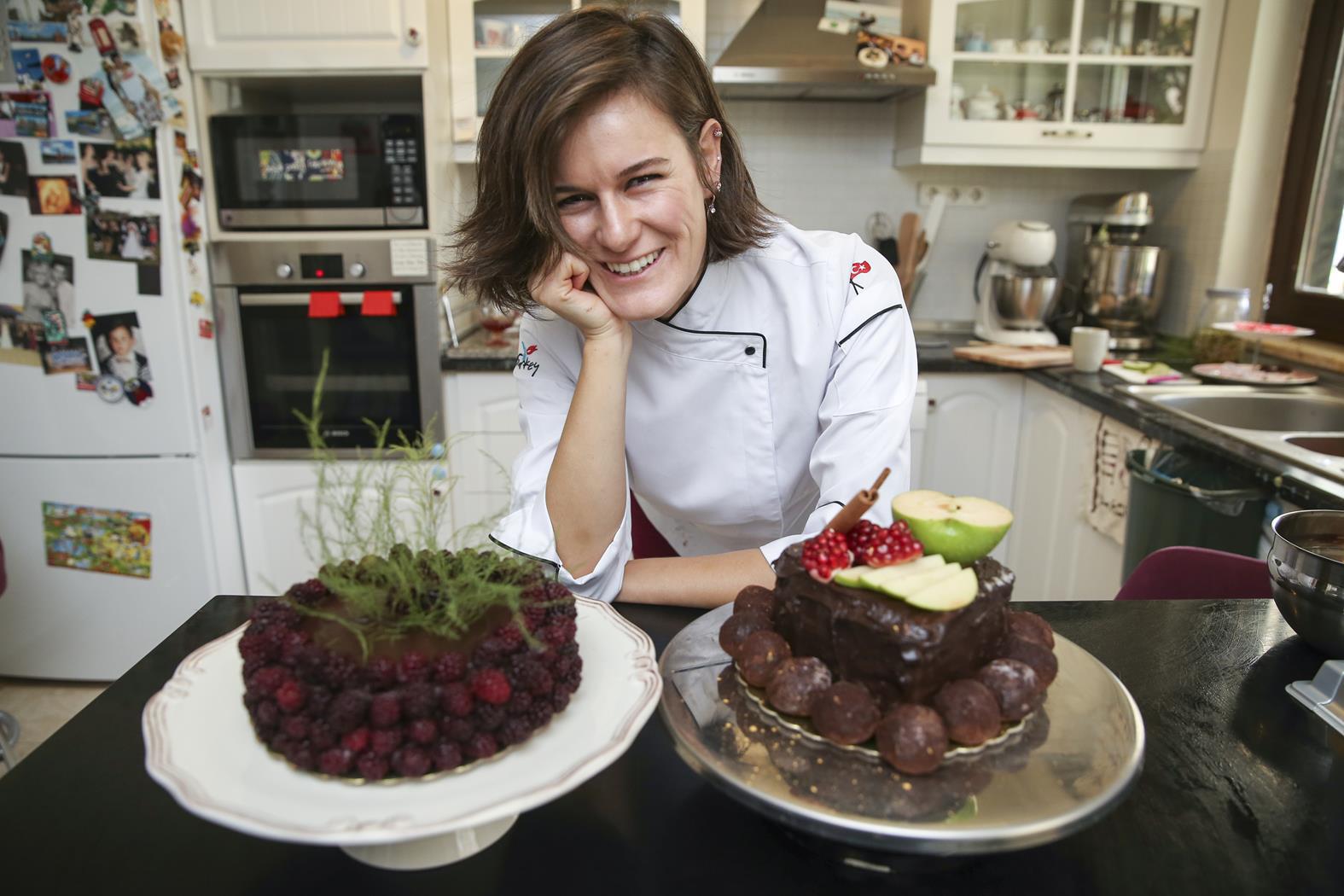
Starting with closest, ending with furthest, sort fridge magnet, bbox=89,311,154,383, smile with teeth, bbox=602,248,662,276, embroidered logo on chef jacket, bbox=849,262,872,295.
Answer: smile with teeth, bbox=602,248,662,276, embroidered logo on chef jacket, bbox=849,262,872,295, fridge magnet, bbox=89,311,154,383

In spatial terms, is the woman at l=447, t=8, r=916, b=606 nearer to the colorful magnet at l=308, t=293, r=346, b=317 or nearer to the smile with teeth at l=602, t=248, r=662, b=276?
the smile with teeth at l=602, t=248, r=662, b=276

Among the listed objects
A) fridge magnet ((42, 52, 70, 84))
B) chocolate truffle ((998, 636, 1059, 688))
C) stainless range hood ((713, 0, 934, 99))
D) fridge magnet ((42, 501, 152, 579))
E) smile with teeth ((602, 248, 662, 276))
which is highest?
stainless range hood ((713, 0, 934, 99))

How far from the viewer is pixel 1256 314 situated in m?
2.60

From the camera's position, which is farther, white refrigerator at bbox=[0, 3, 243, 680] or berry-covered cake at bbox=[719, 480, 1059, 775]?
white refrigerator at bbox=[0, 3, 243, 680]

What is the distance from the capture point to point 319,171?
7.76 ft

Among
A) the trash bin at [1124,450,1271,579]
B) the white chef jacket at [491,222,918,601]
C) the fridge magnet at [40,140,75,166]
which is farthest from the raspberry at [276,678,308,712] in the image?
the fridge magnet at [40,140,75,166]

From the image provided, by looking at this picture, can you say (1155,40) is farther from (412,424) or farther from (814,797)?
(814,797)

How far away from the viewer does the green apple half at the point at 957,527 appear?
0.69 meters

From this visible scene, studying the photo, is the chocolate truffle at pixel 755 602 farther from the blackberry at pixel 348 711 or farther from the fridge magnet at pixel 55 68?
the fridge magnet at pixel 55 68

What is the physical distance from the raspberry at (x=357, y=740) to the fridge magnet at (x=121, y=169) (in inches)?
83.5

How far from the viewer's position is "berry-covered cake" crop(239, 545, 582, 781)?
0.57 m

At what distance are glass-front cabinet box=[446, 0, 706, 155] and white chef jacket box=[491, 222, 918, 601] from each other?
1.43 m

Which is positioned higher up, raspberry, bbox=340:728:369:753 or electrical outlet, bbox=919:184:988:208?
electrical outlet, bbox=919:184:988:208

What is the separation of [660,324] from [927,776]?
812 millimetres
